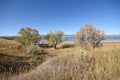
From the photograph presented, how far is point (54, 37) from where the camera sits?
62.0 m

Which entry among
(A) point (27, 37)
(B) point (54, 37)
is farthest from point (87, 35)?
(B) point (54, 37)

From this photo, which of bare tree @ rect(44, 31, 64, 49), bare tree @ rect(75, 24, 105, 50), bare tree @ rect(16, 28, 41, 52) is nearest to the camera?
bare tree @ rect(75, 24, 105, 50)

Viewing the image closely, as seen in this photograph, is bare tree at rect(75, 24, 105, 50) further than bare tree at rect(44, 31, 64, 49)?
No

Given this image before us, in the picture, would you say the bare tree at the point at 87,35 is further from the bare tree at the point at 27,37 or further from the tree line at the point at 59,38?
the bare tree at the point at 27,37

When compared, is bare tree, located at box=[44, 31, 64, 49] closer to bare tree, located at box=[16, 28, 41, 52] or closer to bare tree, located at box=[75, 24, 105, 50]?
bare tree, located at box=[16, 28, 41, 52]

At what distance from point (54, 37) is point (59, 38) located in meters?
2.09

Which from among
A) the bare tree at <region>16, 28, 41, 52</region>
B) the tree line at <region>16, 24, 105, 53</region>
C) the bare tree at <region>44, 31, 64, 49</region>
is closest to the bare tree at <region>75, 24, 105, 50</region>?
the tree line at <region>16, 24, 105, 53</region>

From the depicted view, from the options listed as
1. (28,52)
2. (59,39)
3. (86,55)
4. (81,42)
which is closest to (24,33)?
(28,52)

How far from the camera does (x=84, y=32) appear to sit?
31562mm

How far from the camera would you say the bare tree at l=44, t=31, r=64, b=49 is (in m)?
61.7

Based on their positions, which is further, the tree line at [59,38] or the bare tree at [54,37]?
the bare tree at [54,37]

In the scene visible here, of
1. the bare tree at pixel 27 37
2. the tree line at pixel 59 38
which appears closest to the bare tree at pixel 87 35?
the tree line at pixel 59 38

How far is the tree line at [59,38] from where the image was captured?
31.7 metres

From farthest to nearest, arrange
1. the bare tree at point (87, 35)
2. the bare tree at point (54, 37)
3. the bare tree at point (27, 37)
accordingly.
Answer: the bare tree at point (54, 37), the bare tree at point (27, 37), the bare tree at point (87, 35)
